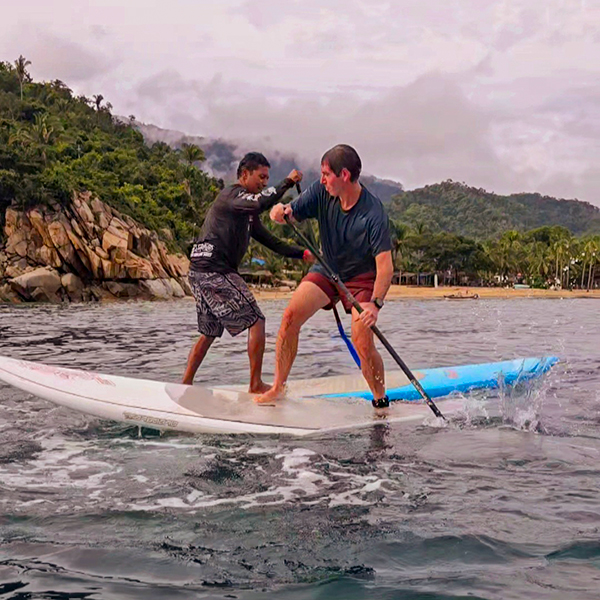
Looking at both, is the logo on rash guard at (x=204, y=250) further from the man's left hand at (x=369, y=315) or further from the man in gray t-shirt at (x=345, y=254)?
the man's left hand at (x=369, y=315)

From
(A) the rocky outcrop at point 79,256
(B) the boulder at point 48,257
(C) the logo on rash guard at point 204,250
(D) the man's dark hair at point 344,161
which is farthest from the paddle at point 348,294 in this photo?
(B) the boulder at point 48,257

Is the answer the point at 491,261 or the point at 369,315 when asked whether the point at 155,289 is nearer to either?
the point at 369,315

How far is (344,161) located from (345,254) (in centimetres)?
84

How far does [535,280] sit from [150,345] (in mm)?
95640

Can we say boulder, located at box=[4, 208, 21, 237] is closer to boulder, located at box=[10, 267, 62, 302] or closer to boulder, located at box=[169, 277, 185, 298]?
boulder, located at box=[10, 267, 62, 302]

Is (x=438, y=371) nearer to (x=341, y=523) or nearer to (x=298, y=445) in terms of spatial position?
(x=298, y=445)

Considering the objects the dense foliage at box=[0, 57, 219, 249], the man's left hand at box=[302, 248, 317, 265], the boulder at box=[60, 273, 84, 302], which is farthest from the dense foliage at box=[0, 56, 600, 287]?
the man's left hand at box=[302, 248, 317, 265]

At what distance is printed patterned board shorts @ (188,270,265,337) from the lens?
22.2 feet

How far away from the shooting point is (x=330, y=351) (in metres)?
14.3

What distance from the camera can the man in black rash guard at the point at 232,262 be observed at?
22.0 feet

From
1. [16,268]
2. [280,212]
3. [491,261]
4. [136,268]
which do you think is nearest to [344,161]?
[280,212]

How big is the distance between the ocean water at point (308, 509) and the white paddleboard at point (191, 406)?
0.13 metres

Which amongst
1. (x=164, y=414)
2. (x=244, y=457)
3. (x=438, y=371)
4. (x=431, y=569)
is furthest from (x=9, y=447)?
(x=438, y=371)

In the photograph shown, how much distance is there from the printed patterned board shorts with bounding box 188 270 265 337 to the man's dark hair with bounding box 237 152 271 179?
39.9 inches
